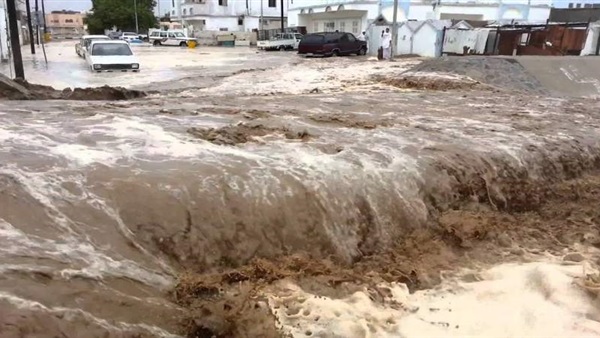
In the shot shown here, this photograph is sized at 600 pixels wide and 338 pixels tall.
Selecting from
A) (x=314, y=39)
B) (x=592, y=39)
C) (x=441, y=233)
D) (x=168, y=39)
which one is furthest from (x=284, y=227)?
(x=168, y=39)

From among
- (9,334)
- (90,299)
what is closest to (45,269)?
(90,299)

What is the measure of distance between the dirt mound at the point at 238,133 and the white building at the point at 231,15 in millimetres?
60526

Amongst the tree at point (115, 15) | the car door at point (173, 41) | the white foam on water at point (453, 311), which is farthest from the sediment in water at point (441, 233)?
the tree at point (115, 15)

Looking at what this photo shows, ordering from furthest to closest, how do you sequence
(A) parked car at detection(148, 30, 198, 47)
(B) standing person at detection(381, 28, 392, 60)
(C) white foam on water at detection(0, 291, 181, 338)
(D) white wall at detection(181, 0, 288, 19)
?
(D) white wall at detection(181, 0, 288, 19) < (A) parked car at detection(148, 30, 198, 47) < (B) standing person at detection(381, 28, 392, 60) < (C) white foam on water at detection(0, 291, 181, 338)

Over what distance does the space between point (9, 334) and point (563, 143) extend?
725cm

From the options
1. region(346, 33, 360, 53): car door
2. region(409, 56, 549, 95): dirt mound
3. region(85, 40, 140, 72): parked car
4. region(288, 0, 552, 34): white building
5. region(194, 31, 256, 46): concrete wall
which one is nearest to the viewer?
region(409, 56, 549, 95): dirt mound

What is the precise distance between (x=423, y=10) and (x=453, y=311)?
1600 inches

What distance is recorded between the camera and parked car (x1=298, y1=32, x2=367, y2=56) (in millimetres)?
31922

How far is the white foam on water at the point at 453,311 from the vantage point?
3961mm

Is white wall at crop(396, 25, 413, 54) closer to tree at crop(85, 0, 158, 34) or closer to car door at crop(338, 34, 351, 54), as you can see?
car door at crop(338, 34, 351, 54)

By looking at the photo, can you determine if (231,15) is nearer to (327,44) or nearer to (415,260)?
(327,44)

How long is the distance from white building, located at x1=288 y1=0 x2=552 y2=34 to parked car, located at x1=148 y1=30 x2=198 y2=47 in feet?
41.3

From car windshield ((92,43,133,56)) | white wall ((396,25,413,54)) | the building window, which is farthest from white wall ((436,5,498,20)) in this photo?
car windshield ((92,43,133,56))

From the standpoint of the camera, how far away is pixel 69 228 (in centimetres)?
388
